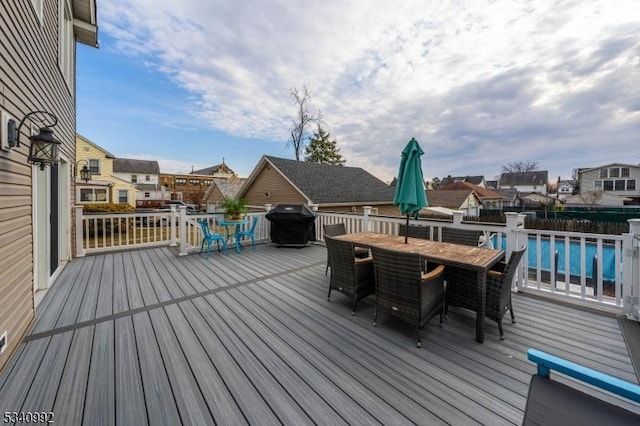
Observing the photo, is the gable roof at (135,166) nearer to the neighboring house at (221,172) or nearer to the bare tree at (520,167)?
the neighboring house at (221,172)

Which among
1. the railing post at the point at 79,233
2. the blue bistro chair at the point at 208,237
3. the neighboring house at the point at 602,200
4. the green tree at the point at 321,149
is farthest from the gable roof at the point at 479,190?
the railing post at the point at 79,233

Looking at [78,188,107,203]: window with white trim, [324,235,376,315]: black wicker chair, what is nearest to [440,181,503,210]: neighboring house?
[324,235,376,315]: black wicker chair

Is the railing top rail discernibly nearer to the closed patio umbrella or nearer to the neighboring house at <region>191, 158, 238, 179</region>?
the closed patio umbrella

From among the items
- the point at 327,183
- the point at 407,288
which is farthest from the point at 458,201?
the point at 407,288

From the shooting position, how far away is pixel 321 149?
996 inches

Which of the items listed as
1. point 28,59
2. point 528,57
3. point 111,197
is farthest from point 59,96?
point 111,197

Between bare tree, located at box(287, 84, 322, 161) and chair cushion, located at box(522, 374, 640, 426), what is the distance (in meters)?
21.7

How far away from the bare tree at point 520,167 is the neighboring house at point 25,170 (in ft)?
204

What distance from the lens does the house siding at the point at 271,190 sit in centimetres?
1317

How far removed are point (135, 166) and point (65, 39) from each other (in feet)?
142

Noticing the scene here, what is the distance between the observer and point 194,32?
697cm

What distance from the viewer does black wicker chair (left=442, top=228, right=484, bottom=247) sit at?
376 centimetres

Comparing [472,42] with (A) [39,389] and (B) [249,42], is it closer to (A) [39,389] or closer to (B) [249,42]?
(B) [249,42]

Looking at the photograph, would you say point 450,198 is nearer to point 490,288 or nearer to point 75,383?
point 490,288
